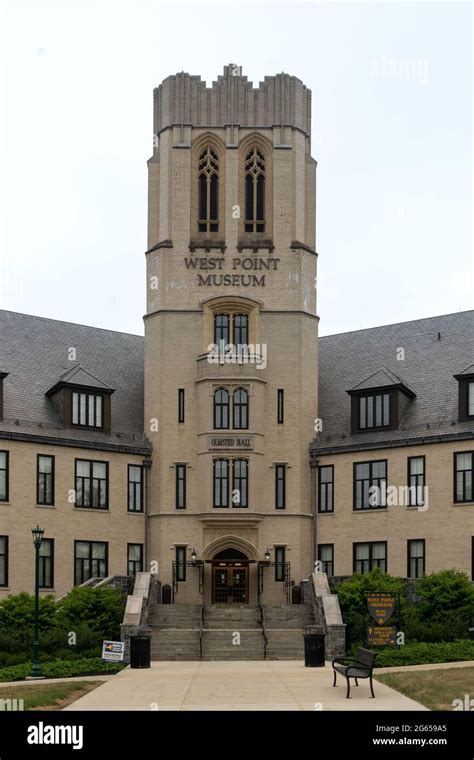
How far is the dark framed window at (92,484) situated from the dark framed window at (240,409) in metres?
5.91

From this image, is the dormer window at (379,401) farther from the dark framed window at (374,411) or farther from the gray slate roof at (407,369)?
the gray slate roof at (407,369)

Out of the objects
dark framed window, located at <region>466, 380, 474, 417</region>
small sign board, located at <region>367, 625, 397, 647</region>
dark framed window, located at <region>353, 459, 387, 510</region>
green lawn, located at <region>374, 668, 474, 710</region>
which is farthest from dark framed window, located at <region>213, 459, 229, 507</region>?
green lawn, located at <region>374, 668, 474, 710</region>

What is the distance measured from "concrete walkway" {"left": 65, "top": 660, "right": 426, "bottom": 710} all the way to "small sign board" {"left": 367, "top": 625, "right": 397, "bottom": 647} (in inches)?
73.8

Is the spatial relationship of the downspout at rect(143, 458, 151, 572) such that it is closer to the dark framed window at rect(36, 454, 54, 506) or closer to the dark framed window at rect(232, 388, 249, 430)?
the dark framed window at rect(232, 388, 249, 430)

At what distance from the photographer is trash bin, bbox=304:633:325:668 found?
40.7m

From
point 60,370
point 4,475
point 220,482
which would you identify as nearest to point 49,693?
point 4,475

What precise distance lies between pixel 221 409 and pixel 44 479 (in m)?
8.40

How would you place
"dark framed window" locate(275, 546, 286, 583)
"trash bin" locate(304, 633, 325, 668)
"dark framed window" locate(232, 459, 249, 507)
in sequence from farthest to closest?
"dark framed window" locate(232, 459, 249, 507) → "dark framed window" locate(275, 546, 286, 583) → "trash bin" locate(304, 633, 325, 668)

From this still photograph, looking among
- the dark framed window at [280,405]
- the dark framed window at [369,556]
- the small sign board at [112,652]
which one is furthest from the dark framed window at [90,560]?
the small sign board at [112,652]

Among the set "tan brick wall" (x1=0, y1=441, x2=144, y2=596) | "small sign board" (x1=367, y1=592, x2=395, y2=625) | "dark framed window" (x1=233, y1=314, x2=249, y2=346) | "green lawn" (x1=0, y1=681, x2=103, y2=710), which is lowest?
"green lawn" (x1=0, y1=681, x2=103, y2=710)

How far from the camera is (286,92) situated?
58750 mm

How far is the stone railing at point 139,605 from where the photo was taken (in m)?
46.2
